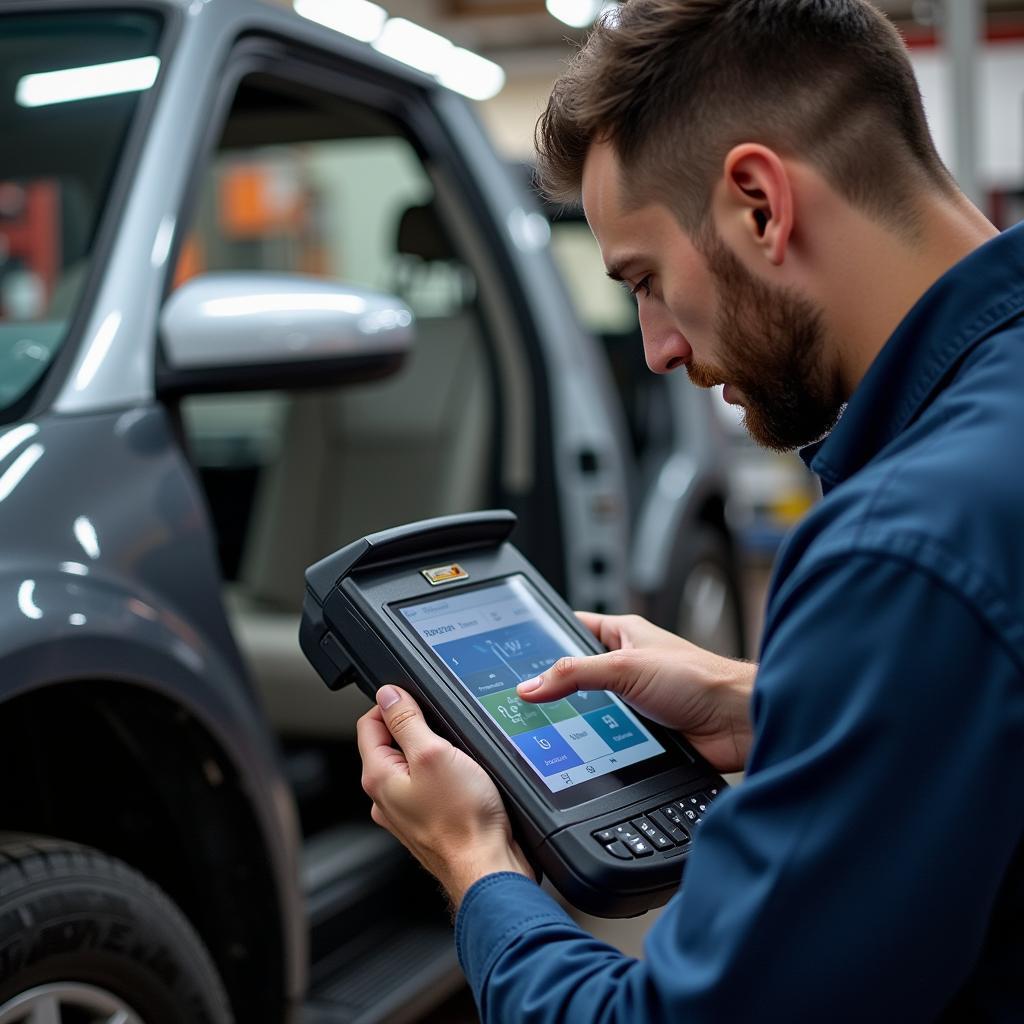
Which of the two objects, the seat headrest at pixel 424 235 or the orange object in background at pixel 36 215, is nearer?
the orange object in background at pixel 36 215

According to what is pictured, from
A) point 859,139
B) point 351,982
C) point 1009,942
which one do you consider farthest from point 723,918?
point 351,982

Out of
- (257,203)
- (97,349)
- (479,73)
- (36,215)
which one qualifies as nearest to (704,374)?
(97,349)

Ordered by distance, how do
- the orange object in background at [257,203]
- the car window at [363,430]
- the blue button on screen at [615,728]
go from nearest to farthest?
1. the blue button on screen at [615,728]
2. the car window at [363,430]
3. the orange object in background at [257,203]

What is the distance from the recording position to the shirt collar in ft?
3.00

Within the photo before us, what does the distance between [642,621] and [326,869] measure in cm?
109

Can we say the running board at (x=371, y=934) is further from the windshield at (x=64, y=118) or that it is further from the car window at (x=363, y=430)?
the windshield at (x=64, y=118)

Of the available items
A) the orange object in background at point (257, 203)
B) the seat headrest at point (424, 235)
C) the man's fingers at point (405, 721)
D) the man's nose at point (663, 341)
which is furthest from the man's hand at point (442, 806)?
the orange object in background at point (257, 203)

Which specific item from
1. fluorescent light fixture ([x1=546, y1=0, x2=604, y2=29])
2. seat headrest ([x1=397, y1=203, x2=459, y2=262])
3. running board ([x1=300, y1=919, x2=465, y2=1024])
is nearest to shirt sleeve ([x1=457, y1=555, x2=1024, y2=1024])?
running board ([x1=300, y1=919, x2=465, y2=1024])

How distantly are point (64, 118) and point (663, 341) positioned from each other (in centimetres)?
131

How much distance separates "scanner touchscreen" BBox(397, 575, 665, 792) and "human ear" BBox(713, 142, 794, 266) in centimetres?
44

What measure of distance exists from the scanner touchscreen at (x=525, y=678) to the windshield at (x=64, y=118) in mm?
636

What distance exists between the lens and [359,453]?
10.1ft

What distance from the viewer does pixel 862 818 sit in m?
0.78

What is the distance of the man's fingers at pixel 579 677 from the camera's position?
3.86ft
